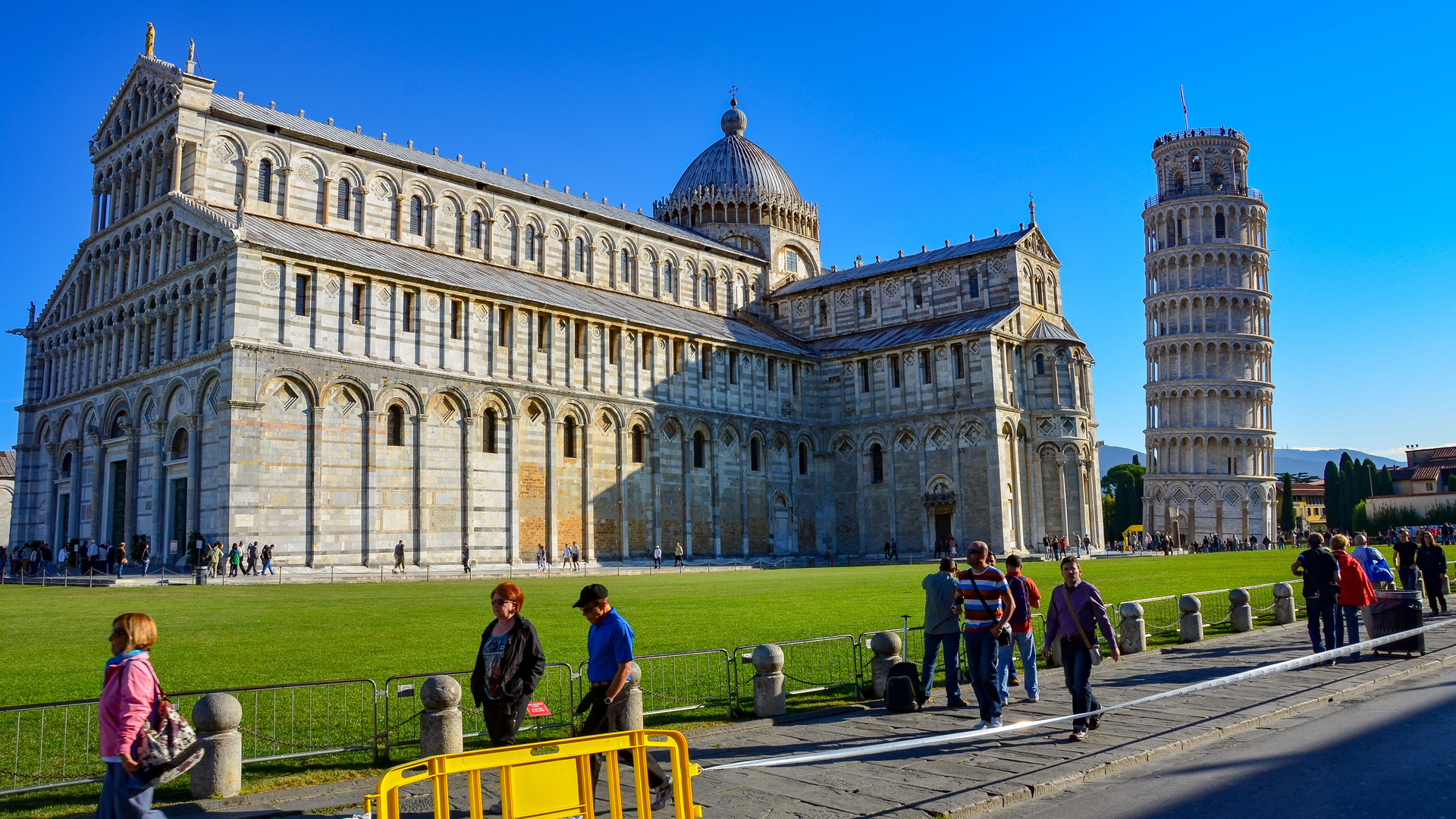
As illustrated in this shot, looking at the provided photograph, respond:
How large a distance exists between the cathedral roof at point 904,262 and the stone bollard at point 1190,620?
129 ft

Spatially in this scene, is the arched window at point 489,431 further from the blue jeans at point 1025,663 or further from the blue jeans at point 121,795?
the blue jeans at point 121,795

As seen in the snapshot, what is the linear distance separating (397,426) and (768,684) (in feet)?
101

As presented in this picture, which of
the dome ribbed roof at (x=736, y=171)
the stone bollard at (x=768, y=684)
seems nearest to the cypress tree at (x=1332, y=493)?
the dome ribbed roof at (x=736, y=171)

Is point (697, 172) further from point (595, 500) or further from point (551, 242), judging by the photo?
point (595, 500)

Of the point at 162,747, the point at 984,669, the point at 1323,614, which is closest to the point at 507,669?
the point at 162,747

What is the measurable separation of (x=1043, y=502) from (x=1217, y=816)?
47387 millimetres

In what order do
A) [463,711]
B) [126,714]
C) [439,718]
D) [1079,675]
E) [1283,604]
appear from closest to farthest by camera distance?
[126,714] → [439,718] → [1079,675] → [463,711] → [1283,604]

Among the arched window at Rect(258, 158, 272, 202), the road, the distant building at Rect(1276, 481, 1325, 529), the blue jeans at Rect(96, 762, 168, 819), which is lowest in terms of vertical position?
the road

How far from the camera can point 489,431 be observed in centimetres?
4169

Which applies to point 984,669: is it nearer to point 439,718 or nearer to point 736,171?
point 439,718

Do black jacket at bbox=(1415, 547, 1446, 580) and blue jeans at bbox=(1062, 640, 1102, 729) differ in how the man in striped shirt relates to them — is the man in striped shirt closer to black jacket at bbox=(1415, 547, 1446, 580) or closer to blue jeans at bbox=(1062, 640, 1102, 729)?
blue jeans at bbox=(1062, 640, 1102, 729)

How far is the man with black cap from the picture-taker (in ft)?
25.3

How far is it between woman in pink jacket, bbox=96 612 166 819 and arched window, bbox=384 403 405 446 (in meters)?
33.4

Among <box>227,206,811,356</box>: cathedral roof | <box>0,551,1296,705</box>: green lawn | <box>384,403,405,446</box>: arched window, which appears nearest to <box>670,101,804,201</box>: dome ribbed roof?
<box>227,206,811,356</box>: cathedral roof
